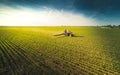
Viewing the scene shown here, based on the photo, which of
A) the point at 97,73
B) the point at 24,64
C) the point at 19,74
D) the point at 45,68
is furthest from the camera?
the point at 24,64

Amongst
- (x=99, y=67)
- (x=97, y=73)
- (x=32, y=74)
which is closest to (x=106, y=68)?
(x=99, y=67)

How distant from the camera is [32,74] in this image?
6344mm

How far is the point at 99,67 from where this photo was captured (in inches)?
302

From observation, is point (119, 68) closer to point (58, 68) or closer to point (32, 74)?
point (58, 68)

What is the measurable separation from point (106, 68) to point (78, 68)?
6.31ft

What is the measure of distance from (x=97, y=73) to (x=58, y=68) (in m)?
2.44

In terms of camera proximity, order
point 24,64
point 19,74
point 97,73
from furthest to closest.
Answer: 1. point 24,64
2. point 97,73
3. point 19,74

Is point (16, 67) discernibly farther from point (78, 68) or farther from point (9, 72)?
point (78, 68)

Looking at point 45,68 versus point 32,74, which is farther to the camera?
point 45,68

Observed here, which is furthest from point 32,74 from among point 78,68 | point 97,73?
point 97,73

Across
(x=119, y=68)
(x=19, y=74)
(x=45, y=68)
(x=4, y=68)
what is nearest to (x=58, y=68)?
(x=45, y=68)

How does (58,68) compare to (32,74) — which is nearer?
(32,74)

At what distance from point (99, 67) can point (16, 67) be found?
556 centimetres

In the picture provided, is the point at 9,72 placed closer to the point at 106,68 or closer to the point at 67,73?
the point at 67,73
